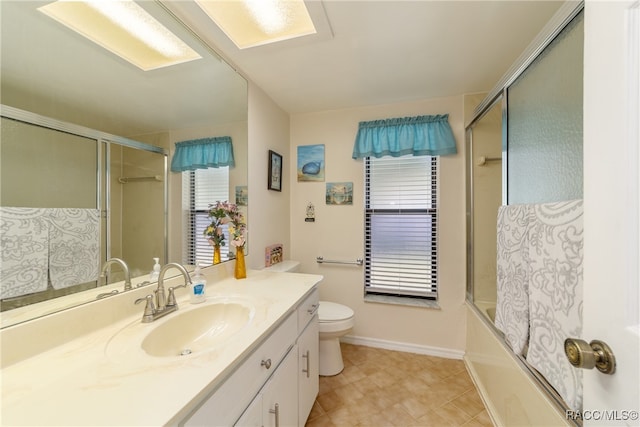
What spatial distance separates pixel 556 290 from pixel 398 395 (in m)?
1.30

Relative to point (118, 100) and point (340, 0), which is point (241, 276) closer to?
point (118, 100)

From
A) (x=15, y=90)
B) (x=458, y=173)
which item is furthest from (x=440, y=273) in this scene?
(x=15, y=90)

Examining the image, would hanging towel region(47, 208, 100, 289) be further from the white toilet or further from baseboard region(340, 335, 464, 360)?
baseboard region(340, 335, 464, 360)

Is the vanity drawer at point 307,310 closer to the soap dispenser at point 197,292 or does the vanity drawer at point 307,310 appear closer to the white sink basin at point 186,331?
the white sink basin at point 186,331

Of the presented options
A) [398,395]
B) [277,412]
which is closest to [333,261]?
[398,395]

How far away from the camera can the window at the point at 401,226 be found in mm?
2193

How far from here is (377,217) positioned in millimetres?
2309

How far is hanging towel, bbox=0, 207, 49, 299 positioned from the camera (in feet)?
2.29

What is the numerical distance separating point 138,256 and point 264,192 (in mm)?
1097

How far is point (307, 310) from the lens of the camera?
4.50ft

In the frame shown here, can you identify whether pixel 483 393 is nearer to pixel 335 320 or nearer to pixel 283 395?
pixel 335 320

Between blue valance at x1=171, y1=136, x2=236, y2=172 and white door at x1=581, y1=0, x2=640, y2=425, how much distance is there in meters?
1.53

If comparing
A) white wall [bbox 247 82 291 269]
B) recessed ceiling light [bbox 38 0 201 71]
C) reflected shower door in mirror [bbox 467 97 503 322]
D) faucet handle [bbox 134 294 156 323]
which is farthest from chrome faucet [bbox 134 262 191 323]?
reflected shower door in mirror [bbox 467 97 503 322]

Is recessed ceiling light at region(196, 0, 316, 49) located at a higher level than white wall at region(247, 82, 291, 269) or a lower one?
higher
